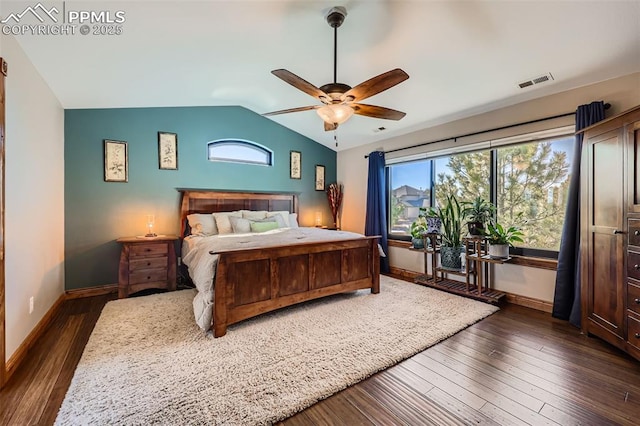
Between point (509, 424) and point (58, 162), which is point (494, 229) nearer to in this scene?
point (509, 424)

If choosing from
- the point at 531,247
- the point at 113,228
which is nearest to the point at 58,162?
the point at 113,228

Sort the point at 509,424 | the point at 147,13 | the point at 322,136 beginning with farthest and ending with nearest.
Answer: the point at 322,136, the point at 147,13, the point at 509,424

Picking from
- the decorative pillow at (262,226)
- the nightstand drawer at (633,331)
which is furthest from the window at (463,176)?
the decorative pillow at (262,226)

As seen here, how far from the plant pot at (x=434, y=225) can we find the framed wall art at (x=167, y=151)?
13.1ft

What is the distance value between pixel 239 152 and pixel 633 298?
5.12m

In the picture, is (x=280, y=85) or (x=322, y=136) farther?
(x=322, y=136)

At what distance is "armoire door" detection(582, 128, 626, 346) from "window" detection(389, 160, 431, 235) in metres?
2.24

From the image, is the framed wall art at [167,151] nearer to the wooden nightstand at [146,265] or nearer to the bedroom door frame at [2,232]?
the wooden nightstand at [146,265]

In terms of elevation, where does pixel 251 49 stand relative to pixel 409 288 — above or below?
above

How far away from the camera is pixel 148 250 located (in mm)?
3736

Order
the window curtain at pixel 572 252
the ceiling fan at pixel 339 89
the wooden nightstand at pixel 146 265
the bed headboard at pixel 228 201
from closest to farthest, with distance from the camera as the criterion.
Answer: the ceiling fan at pixel 339 89, the window curtain at pixel 572 252, the wooden nightstand at pixel 146 265, the bed headboard at pixel 228 201

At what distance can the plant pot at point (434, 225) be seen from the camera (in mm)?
4176

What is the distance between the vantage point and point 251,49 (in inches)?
115

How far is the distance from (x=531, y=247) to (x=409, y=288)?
1.61m
